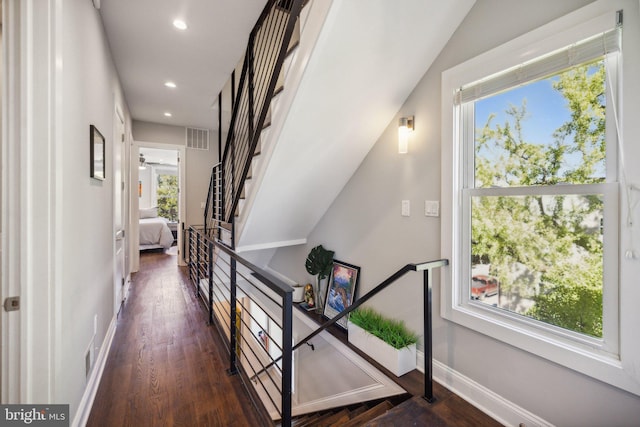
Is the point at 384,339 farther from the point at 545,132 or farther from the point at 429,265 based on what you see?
the point at 545,132

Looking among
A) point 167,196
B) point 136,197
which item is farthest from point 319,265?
point 167,196

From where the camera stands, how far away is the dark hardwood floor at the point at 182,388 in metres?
1.60

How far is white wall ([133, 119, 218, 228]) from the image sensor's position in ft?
17.4

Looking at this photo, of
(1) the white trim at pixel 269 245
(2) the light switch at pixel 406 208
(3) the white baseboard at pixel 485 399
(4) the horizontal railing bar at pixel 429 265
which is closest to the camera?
(3) the white baseboard at pixel 485 399

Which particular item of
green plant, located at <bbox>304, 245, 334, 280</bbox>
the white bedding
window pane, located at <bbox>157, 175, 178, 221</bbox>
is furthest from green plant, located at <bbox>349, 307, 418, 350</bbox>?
window pane, located at <bbox>157, 175, 178, 221</bbox>

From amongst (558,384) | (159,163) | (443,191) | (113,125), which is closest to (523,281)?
(558,384)

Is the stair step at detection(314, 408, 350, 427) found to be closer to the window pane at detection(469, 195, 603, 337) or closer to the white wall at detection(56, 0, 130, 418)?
the window pane at detection(469, 195, 603, 337)

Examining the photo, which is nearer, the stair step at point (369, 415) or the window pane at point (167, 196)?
the stair step at point (369, 415)

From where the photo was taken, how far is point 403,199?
2.22m

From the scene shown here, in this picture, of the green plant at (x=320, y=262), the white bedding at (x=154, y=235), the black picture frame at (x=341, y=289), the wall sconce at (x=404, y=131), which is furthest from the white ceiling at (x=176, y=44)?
the white bedding at (x=154, y=235)

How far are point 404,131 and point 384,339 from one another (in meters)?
1.57

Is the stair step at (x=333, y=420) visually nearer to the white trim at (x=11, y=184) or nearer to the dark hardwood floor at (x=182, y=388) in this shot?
the dark hardwood floor at (x=182, y=388)

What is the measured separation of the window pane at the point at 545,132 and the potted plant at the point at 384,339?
1214mm

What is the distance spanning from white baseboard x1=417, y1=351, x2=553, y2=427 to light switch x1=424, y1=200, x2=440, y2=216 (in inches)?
40.9
